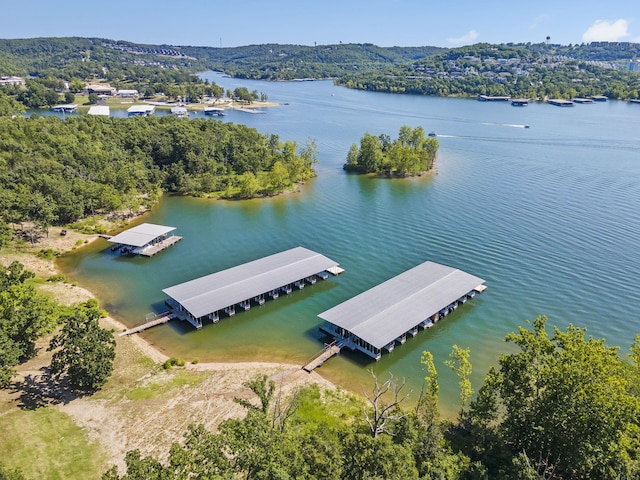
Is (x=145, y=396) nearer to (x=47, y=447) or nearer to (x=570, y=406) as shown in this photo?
(x=47, y=447)

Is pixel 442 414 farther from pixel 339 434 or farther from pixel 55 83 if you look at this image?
pixel 55 83

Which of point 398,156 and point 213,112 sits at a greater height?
point 213,112

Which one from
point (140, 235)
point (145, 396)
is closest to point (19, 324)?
point (145, 396)

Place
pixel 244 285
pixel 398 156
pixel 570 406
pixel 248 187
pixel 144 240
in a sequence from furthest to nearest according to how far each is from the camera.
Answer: pixel 398 156 < pixel 248 187 < pixel 144 240 < pixel 244 285 < pixel 570 406

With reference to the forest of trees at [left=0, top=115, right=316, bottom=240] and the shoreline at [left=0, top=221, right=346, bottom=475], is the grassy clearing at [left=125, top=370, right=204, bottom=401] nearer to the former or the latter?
the shoreline at [left=0, top=221, right=346, bottom=475]

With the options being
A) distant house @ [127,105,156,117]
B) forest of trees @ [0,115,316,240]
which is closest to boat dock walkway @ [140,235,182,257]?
forest of trees @ [0,115,316,240]

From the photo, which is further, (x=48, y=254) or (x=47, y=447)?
(x=48, y=254)
